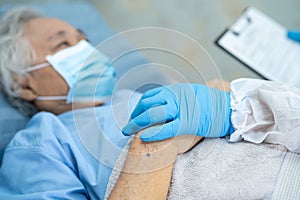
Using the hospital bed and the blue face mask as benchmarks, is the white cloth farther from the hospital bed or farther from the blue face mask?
the blue face mask

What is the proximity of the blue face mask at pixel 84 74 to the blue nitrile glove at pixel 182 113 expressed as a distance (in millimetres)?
353

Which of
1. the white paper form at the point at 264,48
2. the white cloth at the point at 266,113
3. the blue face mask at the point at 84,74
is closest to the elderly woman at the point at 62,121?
the blue face mask at the point at 84,74

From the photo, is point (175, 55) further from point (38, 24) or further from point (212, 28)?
point (212, 28)

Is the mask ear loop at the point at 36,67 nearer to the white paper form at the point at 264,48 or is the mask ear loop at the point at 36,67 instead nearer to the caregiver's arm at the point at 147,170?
the caregiver's arm at the point at 147,170

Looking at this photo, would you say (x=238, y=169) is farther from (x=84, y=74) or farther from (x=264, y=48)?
(x=264, y=48)

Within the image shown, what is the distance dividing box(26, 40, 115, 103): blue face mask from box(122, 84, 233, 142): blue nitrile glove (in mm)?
353

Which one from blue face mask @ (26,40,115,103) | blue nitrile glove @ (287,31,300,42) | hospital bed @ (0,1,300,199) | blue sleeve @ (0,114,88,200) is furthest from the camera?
blue nitrile glove @ (287,31,300,42)

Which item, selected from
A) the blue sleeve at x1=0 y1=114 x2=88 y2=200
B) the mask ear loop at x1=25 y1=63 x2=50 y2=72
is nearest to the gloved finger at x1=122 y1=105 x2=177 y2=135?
the blue sleeve at x1=0 y1=114 x2=88 y2=200

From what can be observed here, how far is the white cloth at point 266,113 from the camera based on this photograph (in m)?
0.81

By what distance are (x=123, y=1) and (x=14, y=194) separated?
1.49m

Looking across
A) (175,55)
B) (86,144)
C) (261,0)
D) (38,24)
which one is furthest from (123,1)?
(86,144)

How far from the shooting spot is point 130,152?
87 cm

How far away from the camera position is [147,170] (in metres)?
0.84

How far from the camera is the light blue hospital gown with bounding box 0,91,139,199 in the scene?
98 centimetres
